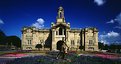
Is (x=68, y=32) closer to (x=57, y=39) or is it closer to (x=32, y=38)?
(x=57, y=39)

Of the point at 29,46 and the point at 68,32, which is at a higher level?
the point at 68,32

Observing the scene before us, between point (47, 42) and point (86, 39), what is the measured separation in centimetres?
1566

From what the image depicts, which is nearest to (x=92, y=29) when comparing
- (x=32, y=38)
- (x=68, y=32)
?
(x=68, y=32)

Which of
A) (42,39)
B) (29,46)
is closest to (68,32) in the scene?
(42,39)

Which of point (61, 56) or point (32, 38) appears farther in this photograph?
point (32, 38)

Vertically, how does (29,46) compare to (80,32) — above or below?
below

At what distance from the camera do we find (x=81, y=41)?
3428 inches

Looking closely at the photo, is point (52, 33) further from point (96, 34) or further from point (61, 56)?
point (61, 56)

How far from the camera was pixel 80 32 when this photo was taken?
8706 centimetres

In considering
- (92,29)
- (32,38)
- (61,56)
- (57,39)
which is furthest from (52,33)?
(61,56)

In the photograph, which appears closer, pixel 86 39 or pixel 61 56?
pixel 61 56

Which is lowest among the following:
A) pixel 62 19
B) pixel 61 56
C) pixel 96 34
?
pixel 61 56

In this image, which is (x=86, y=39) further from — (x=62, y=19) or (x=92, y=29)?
(x=62, y=19)

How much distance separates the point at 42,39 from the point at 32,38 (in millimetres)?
4018
